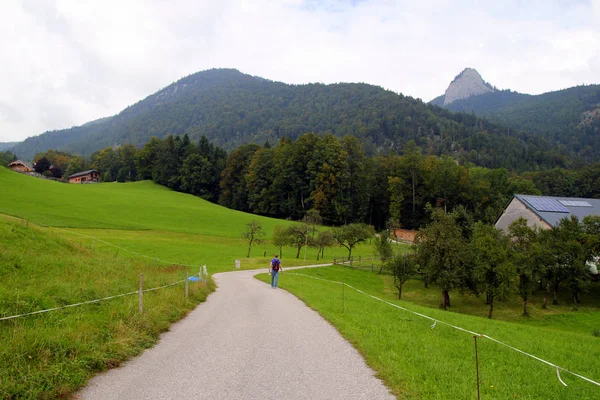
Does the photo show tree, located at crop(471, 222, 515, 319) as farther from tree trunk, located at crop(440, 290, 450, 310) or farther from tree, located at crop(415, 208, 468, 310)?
tree trunk, located at crop(440, 290, 450, 310)

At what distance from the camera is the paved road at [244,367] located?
579 cm

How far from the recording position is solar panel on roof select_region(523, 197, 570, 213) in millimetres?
53544

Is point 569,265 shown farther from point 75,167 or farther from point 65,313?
point 75,167

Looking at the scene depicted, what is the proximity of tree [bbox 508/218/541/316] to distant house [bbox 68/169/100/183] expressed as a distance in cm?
14916

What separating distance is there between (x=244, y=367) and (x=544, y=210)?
58.9 m

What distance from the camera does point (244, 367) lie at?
7.02 m

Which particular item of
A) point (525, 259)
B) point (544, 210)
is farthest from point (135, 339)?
point (544, 210)

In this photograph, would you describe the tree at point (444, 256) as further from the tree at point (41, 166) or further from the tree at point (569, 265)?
the tree at point (41, 166)

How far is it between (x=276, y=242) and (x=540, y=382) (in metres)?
47.5

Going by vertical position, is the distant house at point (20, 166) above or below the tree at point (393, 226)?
above

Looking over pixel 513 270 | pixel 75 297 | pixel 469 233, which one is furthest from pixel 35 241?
pixel 469 233

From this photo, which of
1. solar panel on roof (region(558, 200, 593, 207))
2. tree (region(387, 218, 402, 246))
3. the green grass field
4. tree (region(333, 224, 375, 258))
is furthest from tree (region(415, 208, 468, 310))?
tree (region(387, 218, 402, 246))

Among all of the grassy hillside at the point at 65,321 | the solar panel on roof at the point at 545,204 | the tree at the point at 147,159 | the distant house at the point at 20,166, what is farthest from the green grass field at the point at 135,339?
the distant house at the point at 20,166

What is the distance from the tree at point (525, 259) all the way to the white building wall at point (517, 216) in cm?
641
